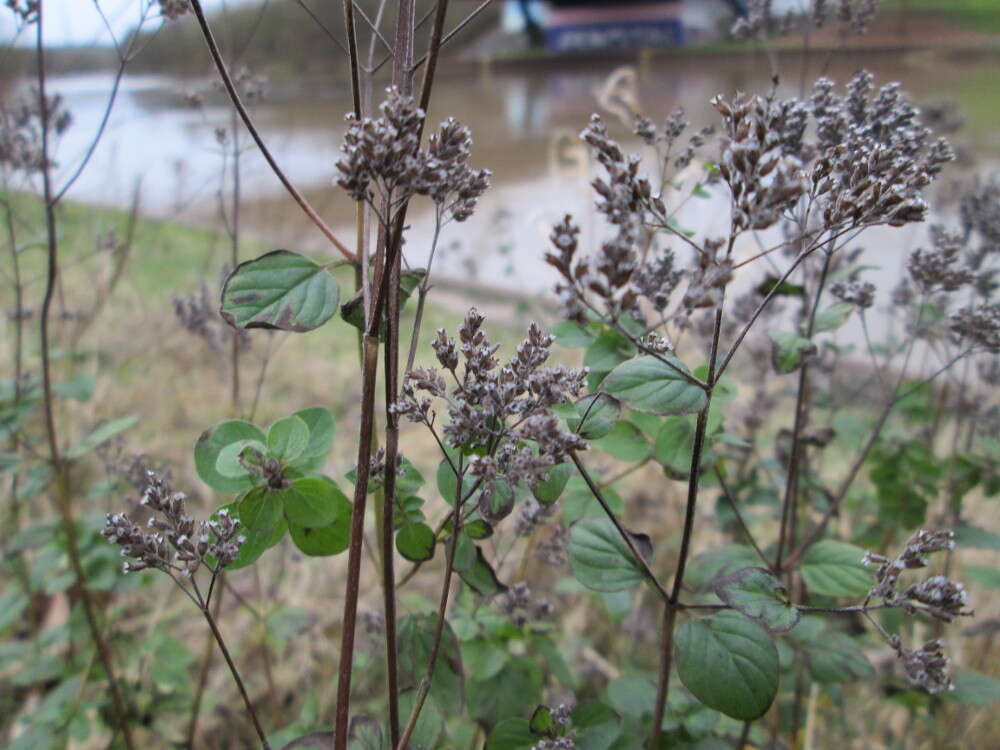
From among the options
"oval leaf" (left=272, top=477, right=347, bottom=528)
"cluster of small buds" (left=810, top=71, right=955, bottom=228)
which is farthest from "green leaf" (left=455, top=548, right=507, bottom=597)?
"cluster of small buds" (left=810, top=71, right=955, bottom=228)

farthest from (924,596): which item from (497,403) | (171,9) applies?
(171,9)

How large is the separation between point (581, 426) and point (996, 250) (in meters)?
1.03

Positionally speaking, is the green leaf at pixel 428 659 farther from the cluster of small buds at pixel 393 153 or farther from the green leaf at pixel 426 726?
the cluster of small buds at pixel 393 153

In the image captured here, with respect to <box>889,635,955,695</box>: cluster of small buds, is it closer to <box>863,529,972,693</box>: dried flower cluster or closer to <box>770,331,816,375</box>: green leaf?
<box>863,529,972,693</box>: dried flower cluster

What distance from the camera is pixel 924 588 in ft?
2.01

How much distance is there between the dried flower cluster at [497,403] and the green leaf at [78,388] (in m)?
1.02

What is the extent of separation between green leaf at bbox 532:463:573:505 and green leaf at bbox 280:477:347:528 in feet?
0.65

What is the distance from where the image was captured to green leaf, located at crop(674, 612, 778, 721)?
2.13 feet

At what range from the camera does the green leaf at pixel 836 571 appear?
86 cm

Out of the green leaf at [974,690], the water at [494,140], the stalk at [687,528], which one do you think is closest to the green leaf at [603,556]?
the stalk at [687,528]

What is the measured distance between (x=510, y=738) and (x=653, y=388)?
0.42 m

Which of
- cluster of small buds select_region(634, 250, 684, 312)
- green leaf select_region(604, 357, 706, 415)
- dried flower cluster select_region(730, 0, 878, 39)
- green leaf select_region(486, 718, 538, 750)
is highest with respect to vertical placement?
dried flower cluster select_region(730, 0, 878, 39)

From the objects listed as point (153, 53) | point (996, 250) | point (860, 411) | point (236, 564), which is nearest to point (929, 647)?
point (236, 564)

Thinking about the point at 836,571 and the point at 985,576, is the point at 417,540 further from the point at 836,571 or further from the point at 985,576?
the point at 985,576
